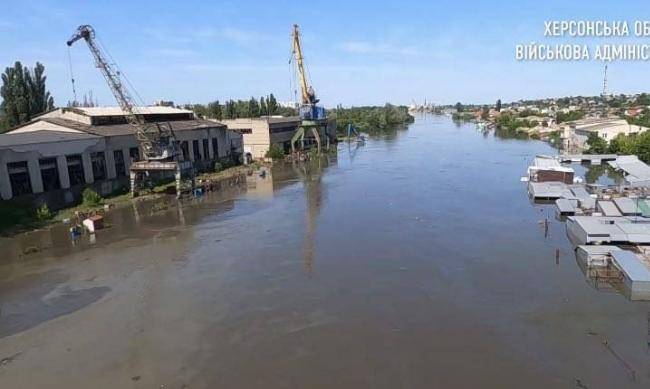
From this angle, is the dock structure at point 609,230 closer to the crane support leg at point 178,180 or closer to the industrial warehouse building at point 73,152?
the crane support leg at point 178,180

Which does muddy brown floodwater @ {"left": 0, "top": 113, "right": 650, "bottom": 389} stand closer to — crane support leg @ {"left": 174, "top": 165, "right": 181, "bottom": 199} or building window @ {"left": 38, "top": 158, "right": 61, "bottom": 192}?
building window @ {"left": 38, "top": 158, "right": 61, "bottom": 192}

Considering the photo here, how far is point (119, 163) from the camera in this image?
982 inches

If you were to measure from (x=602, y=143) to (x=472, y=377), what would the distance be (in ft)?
110

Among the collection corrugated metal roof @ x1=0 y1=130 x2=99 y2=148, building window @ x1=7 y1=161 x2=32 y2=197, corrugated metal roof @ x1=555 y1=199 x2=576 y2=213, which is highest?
corrugated metal roof @ x1=0 y1=130 x2=99 y2=148

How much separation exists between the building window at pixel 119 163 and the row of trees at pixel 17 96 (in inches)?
402

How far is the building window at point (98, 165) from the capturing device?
2333 centimetres

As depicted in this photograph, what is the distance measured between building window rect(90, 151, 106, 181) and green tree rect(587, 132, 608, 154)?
33.2 metres

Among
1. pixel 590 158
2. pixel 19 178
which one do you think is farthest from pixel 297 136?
pixel 19 178

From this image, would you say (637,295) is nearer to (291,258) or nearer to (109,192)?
(291,258)

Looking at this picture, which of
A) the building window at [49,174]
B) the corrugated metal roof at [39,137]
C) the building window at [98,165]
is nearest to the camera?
the corrugated metal roof at [39,137]

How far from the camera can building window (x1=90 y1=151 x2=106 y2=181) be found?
2333 centimetres

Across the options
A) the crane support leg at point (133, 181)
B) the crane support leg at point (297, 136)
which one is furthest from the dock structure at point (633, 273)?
the crane support leg at point (297, 136)

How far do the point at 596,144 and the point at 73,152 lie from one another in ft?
114

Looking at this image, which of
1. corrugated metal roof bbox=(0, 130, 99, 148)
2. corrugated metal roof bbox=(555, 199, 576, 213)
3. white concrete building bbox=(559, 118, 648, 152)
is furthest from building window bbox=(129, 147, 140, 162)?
white concrete building bbox=(559, 118, 648, 152)
